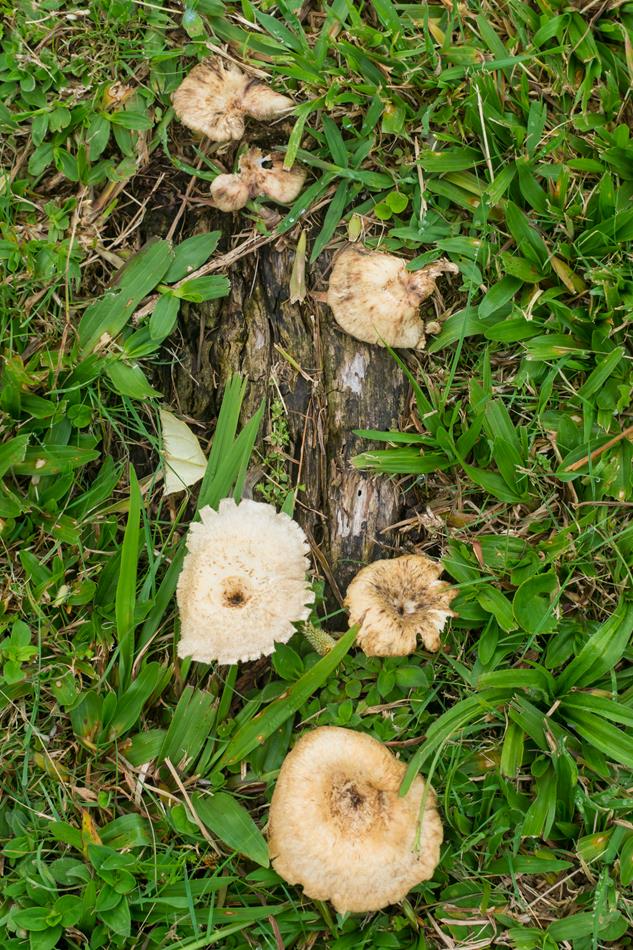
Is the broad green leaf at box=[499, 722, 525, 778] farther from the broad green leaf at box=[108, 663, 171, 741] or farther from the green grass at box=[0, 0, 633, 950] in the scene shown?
the broad green leaf at box=[108, 663, 171, 741]

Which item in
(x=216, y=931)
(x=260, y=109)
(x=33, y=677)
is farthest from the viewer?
(x=260, y=109)

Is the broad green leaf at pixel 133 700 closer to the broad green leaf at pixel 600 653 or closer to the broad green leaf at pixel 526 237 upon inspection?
the broad green leaf at pixel 600 653

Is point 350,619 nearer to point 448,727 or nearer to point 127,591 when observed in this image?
point 448,727

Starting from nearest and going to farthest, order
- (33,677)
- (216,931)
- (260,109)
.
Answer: (216,931)
(33,677)
(260,109)

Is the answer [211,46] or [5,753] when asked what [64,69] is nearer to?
[211,46]

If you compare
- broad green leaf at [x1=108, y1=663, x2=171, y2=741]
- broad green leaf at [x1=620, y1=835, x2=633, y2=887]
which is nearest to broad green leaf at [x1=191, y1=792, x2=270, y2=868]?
broad green leaf at [x1=108, y1=663, x2=171, y2=741]

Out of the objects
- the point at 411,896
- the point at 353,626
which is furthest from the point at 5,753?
the point at 411,896

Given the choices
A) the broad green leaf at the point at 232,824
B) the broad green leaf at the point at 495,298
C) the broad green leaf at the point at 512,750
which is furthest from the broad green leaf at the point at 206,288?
the broad green leaf at the point at 512,750

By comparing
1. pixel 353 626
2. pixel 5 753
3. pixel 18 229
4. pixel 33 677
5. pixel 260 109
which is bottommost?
pixel 5 753
